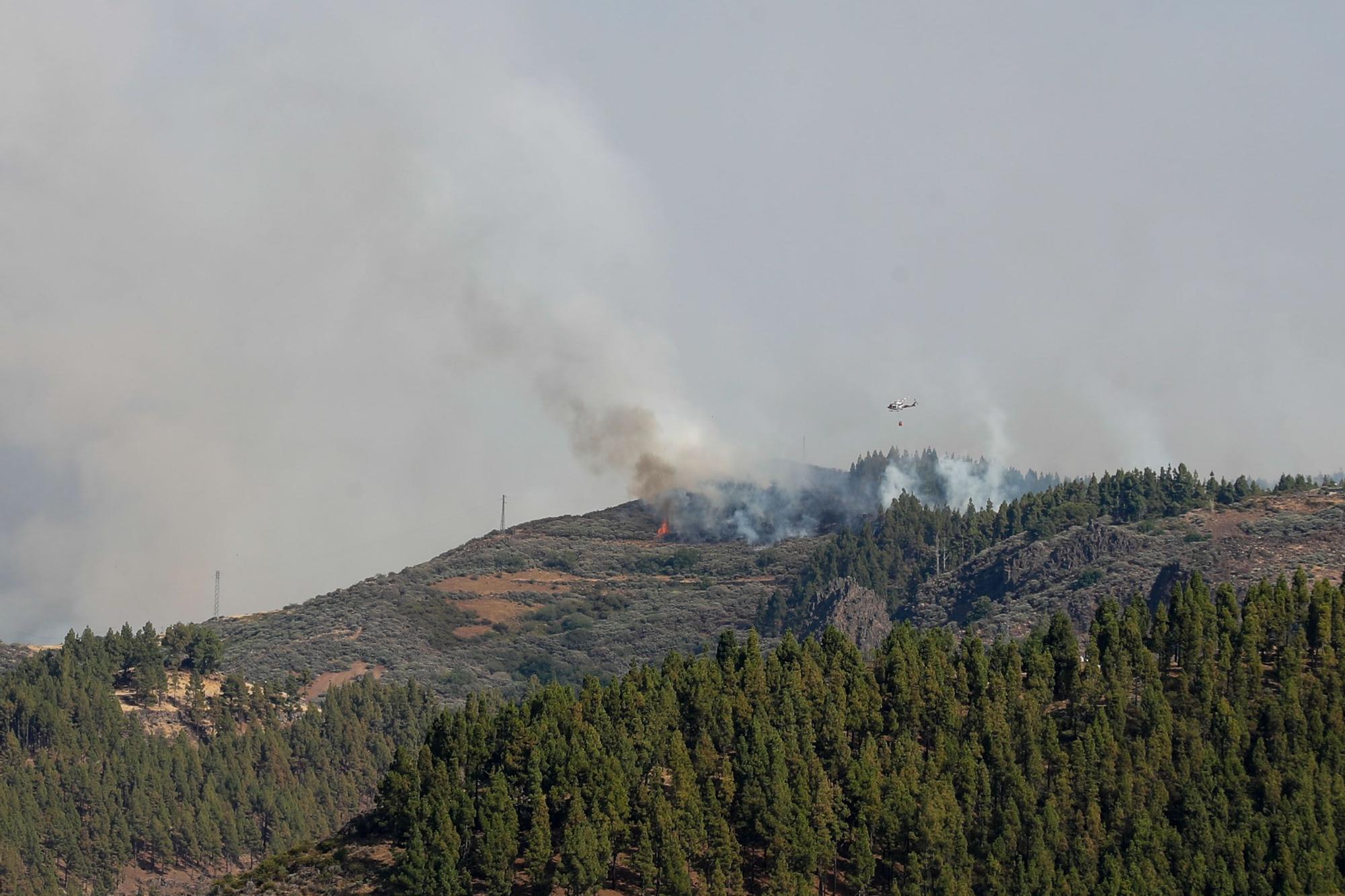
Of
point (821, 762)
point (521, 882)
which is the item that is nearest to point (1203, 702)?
point (821, 762)

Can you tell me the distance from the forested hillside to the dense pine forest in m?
0.22

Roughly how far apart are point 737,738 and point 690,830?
59.9 ft

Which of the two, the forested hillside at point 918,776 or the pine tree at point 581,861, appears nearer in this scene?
the pine tree at point 581,861

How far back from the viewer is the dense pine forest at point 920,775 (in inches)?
6181

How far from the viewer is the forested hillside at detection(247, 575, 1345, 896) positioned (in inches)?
6181

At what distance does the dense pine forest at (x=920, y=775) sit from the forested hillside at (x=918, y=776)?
0.72 feet

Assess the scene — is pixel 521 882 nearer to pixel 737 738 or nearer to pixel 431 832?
pixel 431 832

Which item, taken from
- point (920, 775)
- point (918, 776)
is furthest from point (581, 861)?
point (920, 775)

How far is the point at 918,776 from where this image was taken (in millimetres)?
165250

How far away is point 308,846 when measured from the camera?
7003 inches

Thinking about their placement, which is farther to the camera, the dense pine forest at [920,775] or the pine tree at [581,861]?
the dense pine forest at [920,775]

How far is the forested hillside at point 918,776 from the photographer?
157 meters

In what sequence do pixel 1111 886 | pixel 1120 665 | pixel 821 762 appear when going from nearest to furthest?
pixel 1111 886, pixel 821 762, pixel 1120 665

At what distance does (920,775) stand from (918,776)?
26.5 inches
